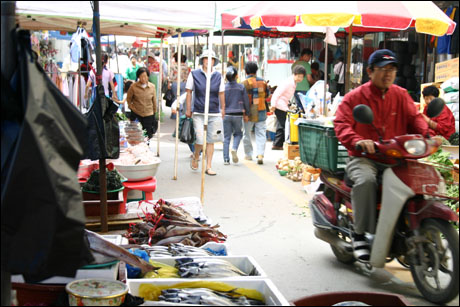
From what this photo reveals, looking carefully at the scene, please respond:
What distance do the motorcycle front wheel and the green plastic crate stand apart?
1.46 m

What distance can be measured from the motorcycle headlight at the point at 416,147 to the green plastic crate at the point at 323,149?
1.23 metres

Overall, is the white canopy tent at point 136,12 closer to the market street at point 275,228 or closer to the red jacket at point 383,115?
the red jacket at point 383,115

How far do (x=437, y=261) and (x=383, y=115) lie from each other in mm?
1570

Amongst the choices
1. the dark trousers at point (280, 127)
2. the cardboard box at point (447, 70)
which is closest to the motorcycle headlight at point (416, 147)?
the cardboard box at point (447, 70)

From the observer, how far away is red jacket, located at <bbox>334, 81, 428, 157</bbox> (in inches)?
237

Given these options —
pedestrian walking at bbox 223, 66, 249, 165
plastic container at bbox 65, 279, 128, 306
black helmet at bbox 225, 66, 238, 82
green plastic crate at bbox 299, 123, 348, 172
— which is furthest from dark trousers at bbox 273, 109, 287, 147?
plastic container at bbox 65, 279, 128, 306

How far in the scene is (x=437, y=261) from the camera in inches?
208

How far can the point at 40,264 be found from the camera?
254 cm

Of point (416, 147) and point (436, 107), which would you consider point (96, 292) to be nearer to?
point (416, 147)

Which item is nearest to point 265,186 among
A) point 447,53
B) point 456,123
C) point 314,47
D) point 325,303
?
point 456,123

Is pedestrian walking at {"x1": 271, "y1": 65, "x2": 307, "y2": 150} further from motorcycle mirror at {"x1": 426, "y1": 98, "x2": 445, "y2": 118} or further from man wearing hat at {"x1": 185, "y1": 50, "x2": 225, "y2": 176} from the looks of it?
motorcycle mirror at {"x1": 426, "y1": 98, "x2": 445, "y2": 118}

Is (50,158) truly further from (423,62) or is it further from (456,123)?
(423,62)

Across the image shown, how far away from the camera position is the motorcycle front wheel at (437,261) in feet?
16.9

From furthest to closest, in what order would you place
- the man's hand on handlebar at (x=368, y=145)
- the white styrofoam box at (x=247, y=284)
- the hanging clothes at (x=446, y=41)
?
the hanging clothes at (x=446, y=41) → the man's hand on handlebar at (x=368, y=145) → the white styrofoam box at (x=247, y=284)
